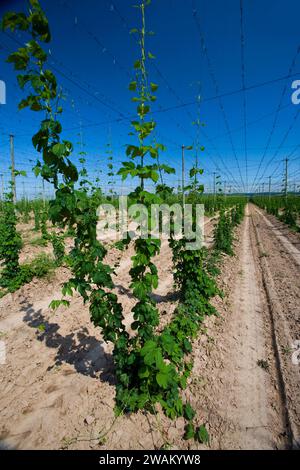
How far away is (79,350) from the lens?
11.7 ft

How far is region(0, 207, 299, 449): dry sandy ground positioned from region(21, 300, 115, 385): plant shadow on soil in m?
0.02

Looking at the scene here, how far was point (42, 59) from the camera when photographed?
161cm

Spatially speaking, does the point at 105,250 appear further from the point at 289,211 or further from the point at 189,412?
the point at 289,211

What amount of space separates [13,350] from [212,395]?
124 inches

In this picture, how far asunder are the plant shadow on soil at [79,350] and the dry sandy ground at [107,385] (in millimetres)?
15

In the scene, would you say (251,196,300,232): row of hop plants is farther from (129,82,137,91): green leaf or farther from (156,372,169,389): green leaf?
(129,82,137,91): green leaf

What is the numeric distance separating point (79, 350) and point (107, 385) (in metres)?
0.90

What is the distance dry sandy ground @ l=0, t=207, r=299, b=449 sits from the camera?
90.9 inches

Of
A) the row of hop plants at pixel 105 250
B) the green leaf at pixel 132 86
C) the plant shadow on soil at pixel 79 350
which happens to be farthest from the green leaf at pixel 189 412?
the green leaf at pixel 132 86

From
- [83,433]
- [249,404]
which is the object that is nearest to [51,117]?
[83,433]

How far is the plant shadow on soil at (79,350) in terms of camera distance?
3149 mm

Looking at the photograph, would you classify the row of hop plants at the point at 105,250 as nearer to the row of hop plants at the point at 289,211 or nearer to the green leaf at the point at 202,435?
the green leaf at the point at 202,435

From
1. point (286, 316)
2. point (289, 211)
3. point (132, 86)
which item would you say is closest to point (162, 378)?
point (132, 86)

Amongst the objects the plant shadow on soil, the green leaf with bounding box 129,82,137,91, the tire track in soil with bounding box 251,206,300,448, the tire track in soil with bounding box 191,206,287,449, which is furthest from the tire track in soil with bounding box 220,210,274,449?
the green leaf with bounding box 129,82,137,91
